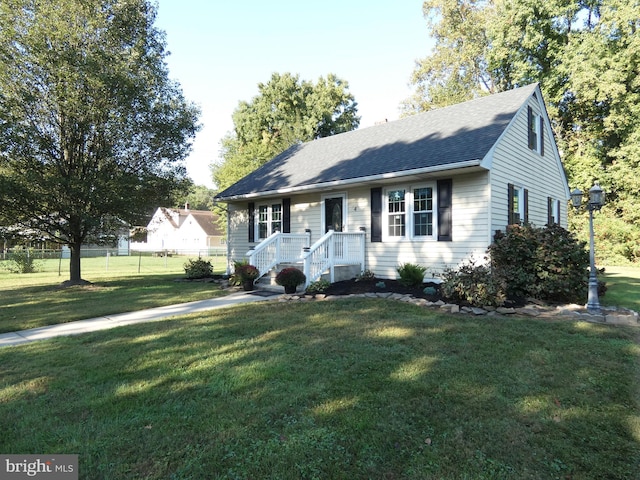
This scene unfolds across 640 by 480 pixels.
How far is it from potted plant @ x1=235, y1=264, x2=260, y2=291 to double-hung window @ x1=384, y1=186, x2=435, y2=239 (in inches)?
151

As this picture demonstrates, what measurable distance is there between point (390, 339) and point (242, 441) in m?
2.81

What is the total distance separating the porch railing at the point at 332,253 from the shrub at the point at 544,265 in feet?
12.3

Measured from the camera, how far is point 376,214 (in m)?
10.5

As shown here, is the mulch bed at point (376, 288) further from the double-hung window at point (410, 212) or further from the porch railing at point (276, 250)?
the porch railing at point (276, 250)

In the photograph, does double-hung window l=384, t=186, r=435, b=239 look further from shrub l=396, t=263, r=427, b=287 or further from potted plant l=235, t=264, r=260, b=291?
potted plant l=235, t=264, r=260, b=291

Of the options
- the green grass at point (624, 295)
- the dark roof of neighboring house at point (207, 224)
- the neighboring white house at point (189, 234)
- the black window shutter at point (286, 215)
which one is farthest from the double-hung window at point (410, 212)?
the dark roof of neighboring house at point (207, 224)

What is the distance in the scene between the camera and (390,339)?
4891 mm

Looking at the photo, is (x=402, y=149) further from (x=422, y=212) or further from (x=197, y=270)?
(x=197, y=270)

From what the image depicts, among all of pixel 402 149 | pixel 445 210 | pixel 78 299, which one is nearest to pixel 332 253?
pixel 445 210

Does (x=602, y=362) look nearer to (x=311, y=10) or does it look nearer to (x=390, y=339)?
(x=390, y=339)

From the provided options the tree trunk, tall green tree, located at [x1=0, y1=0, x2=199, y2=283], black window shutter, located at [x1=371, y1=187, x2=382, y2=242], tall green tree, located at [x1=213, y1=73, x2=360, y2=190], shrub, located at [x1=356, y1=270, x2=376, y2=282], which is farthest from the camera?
tall green tree, located at [x1=213, y1=73, x2=360, y2=190]

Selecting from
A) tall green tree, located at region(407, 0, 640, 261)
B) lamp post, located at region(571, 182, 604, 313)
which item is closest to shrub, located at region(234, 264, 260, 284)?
lamp post, located at region(571, 182, 604, 313)

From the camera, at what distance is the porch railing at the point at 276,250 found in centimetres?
1049

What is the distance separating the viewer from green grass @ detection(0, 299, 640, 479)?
2.30 metres
